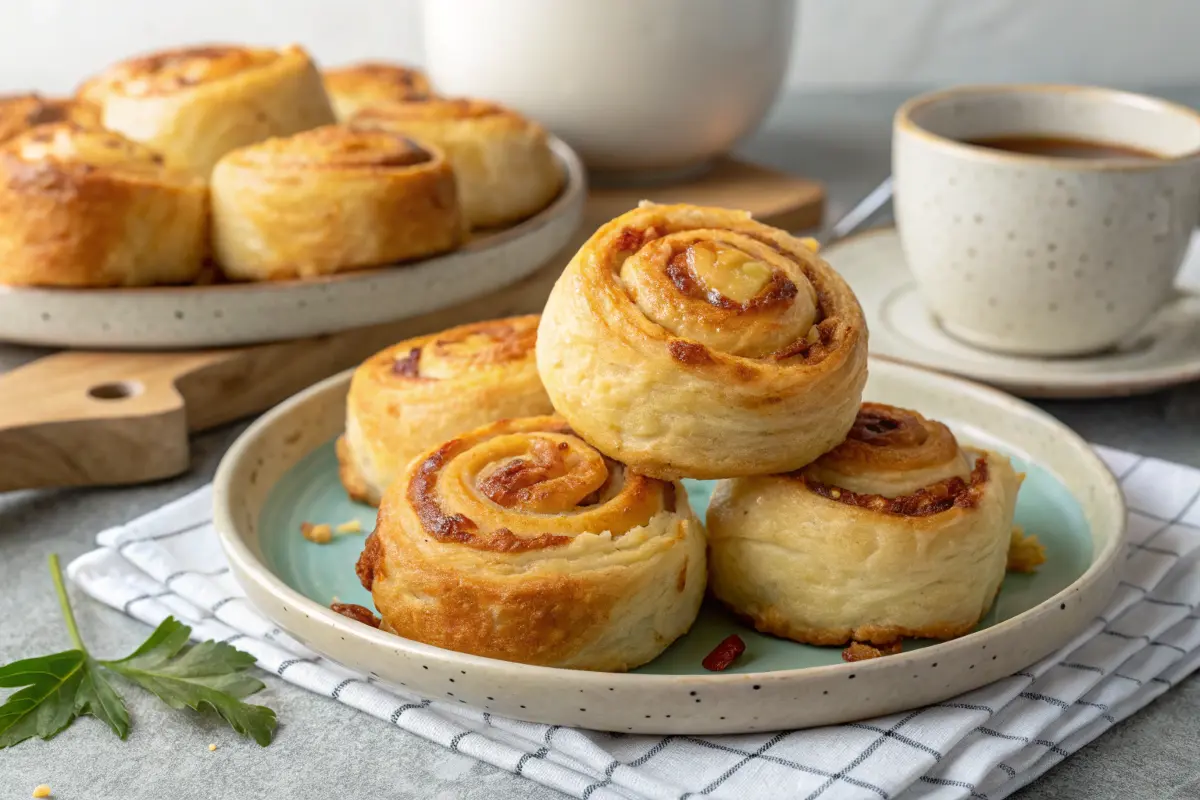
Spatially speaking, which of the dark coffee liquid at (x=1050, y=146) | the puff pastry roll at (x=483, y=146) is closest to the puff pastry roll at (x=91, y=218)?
the puff pastry roll at (x=483, y=146)

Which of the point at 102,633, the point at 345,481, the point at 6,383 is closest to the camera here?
the point at 102,633

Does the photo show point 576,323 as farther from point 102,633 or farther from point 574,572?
point 102,633

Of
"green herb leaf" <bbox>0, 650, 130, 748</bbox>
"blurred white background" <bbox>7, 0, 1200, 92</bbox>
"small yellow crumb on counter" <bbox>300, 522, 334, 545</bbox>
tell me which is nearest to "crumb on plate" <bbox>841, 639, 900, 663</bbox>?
"small yellow crumb on counter" <bbox>300, 522, 334, 545</bbox>

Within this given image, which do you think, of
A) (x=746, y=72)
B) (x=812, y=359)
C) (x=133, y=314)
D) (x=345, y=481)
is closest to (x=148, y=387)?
(x=133, y=314)

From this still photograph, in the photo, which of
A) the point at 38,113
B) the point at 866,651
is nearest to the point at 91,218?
the point at 38,113

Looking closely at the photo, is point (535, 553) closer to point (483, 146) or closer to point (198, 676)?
point (198, 676)

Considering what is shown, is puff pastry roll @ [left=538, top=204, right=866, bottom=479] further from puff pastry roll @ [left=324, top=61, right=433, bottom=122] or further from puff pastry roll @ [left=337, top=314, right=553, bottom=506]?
puff pastry roll @ [left=324, top=61, right=433, bottom=122]
